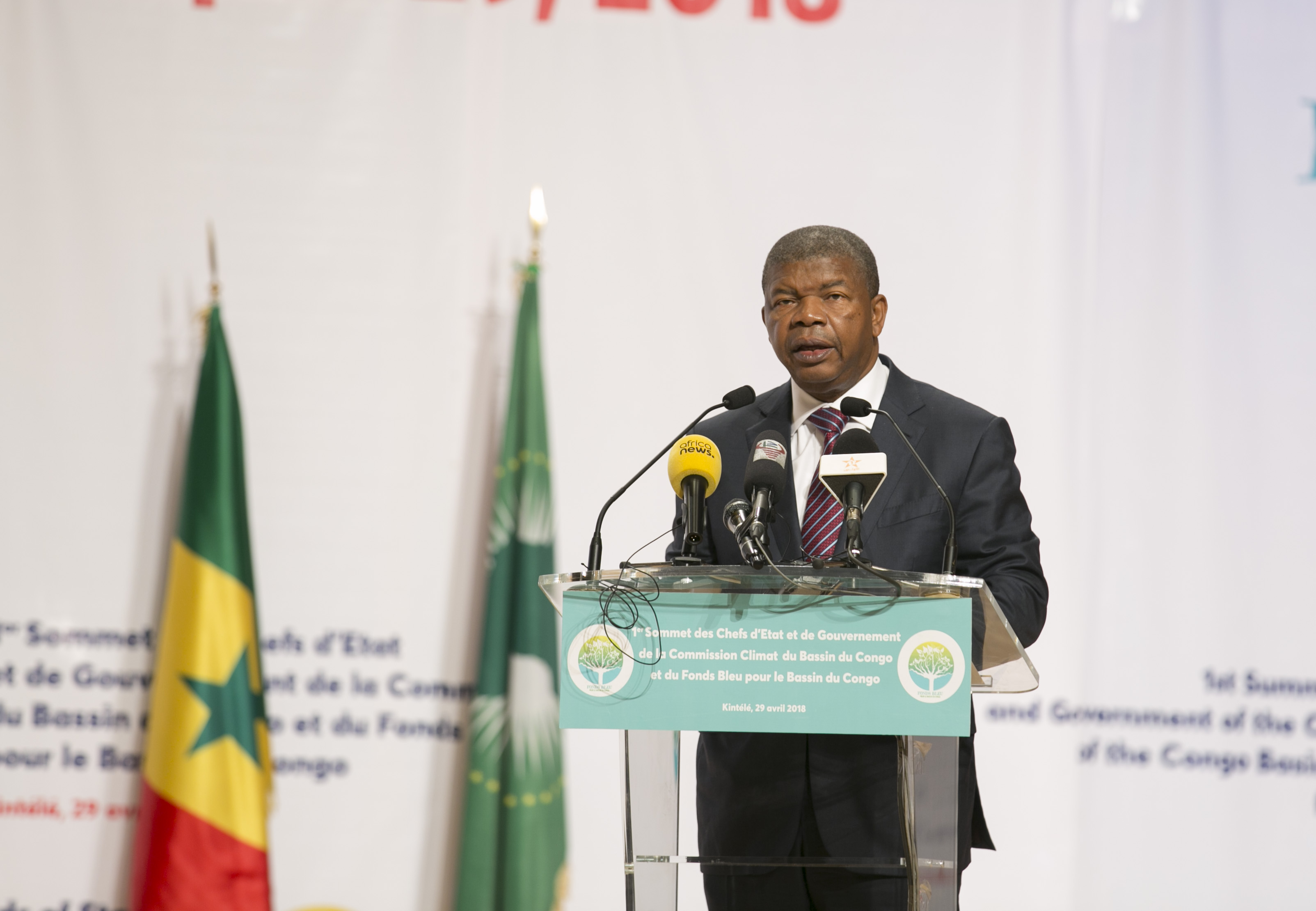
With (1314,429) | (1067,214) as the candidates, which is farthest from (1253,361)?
(1067,214)

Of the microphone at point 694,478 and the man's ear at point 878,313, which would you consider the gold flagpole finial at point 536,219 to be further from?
the microphone at point 694,478

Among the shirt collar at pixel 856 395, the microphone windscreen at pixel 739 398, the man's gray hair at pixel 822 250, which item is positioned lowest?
the microphone windscreen at pixel 739 398

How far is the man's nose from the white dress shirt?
0.15 m

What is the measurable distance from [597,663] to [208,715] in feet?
8.24

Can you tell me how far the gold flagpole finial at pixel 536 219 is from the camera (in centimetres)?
376

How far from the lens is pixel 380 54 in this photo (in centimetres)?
395

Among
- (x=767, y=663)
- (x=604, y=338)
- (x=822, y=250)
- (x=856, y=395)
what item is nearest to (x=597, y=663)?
(x=767, y=663)

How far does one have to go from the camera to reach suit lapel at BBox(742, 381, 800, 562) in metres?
1.94

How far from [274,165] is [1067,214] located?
2839 mm

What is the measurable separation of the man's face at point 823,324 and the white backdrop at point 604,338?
172 cm

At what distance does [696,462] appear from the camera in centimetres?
162

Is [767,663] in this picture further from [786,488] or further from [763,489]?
[786,488]

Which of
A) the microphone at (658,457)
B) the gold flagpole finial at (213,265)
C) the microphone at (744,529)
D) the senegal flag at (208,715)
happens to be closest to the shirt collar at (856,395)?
the microphone at (658,457)

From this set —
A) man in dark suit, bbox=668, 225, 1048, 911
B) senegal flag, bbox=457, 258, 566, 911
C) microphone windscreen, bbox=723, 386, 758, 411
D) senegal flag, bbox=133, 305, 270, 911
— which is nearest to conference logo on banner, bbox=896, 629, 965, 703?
man in dark suit, bbox=668, 225, 1048, 911
